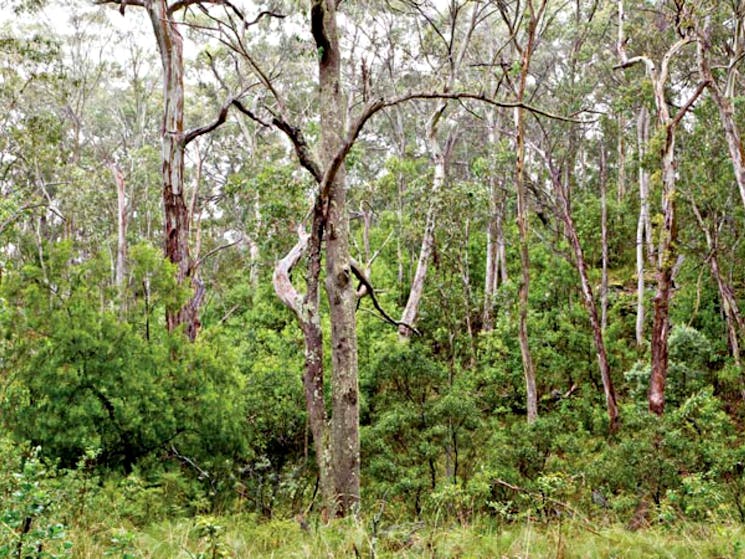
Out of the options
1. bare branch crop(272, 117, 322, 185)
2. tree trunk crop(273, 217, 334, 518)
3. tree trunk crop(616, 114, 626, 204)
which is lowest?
tree trunk crop(273, 217, 334, 518)

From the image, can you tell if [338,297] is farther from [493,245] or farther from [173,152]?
[493,245]

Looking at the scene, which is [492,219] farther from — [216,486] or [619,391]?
[216,486]

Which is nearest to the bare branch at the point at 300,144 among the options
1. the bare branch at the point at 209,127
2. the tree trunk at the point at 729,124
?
the bare branch at the point at 209,127

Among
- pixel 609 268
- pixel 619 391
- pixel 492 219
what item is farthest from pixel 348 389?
pixel 609 268

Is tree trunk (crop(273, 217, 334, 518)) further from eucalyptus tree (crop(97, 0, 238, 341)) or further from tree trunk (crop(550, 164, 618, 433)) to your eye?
tree trunk (crop(550, 164, 618, 433))

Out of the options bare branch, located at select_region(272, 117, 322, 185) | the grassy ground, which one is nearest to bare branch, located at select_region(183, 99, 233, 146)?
bare branch, located at select_region(272, 117, 322, 185)

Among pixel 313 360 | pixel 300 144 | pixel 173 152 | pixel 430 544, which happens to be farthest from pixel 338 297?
pixel 173 152

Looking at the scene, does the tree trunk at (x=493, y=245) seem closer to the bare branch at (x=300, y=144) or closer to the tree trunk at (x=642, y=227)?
the tree trunk at (x=642, y=227)

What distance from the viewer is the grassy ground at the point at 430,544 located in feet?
10.1

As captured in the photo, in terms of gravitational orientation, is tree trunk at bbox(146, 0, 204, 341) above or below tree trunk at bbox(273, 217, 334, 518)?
above

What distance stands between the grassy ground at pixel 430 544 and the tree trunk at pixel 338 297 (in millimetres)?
1874

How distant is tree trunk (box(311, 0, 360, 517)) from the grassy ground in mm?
1874

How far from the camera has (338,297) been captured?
5930 millimetres

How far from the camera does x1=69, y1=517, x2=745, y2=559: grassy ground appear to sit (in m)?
3.09
